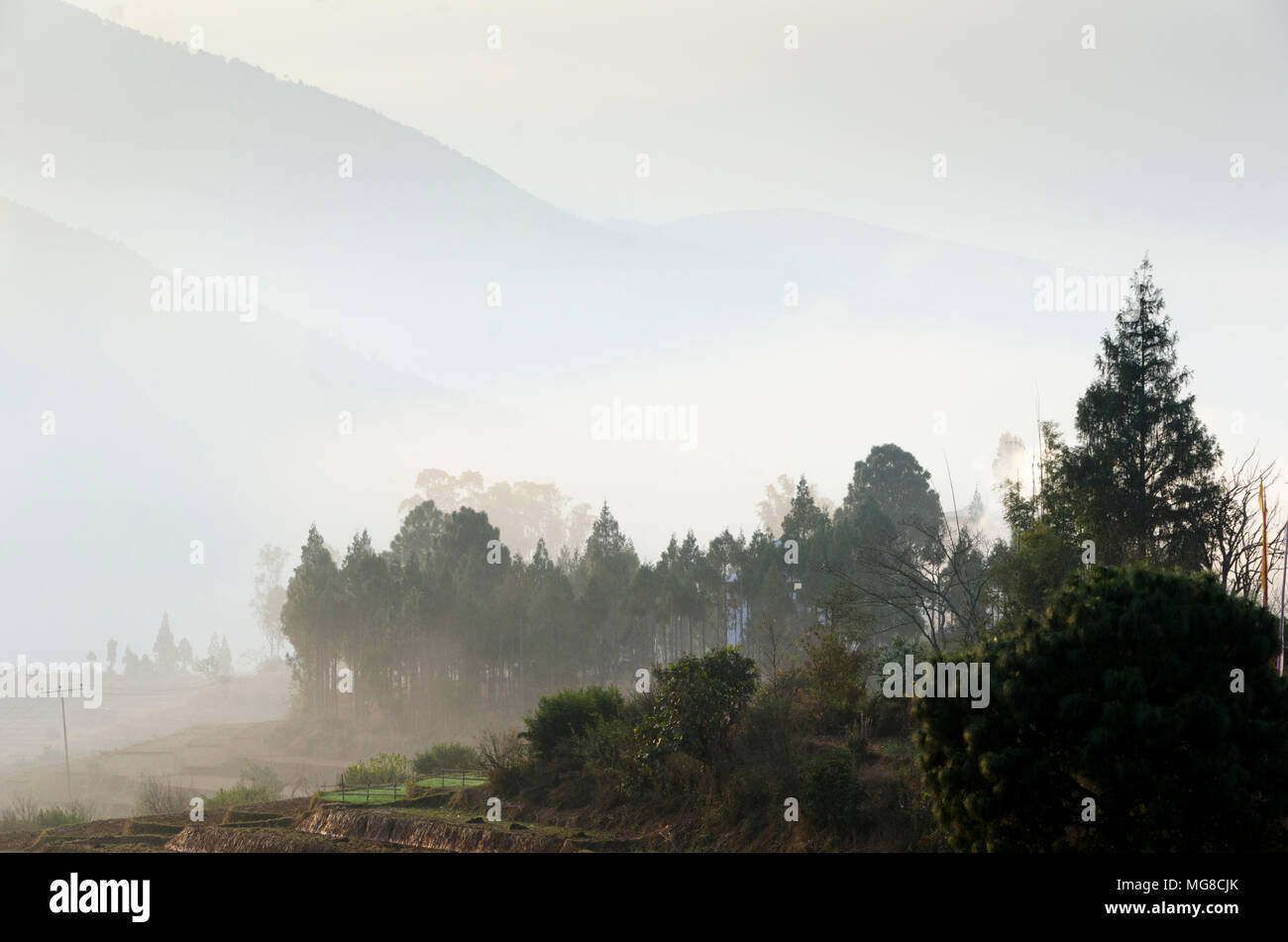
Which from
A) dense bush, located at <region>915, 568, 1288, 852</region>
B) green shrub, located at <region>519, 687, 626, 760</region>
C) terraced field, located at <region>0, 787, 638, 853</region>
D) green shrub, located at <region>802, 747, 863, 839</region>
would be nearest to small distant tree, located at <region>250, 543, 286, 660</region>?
terraced field, located at <region>0, 787, 638, 853</region>

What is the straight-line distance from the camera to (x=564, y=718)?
25344 millimetres

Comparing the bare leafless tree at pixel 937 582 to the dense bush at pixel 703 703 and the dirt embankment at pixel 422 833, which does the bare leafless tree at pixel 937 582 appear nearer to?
the dense bush at pixel 703 703

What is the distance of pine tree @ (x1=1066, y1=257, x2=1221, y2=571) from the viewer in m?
35.2

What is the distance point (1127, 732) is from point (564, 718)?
14644 millimetres

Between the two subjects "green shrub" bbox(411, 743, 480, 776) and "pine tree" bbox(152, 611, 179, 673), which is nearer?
"green shrub" bbox(411, 743, 480, 776)

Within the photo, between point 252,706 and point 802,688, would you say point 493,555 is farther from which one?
point 252,706

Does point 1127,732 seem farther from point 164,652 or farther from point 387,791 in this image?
point 164,652

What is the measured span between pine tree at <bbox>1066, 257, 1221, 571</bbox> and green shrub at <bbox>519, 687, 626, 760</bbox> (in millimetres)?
17364

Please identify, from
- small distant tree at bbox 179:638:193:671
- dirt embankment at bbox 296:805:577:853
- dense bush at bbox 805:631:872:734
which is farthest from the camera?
small distant tree at bbox 179:638:193:671

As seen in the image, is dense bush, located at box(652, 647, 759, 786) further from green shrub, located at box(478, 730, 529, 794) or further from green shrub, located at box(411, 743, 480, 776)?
green shrub, located at box(411, 743, 480, 776)

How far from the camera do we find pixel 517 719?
65625 millimetres

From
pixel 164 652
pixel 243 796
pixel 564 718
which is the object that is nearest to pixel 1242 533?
pixel 564 718

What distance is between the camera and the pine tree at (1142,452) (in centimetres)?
3519
